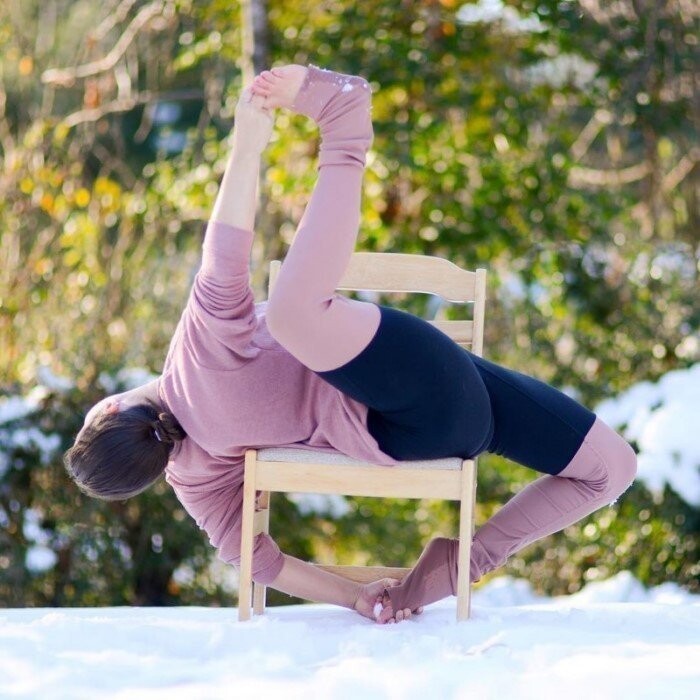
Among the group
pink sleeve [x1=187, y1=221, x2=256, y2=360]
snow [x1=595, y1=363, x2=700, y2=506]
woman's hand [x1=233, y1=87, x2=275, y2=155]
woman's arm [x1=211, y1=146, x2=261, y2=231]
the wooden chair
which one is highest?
woman's hand [x1=233, y1=87, x2=275, y2=155]

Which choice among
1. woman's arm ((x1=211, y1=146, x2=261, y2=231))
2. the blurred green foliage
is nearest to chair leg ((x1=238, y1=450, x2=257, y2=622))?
woman's arm ((x1=211, y1=146, x2=261, y2=231))

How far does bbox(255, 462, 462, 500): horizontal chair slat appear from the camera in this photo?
7.80 ft

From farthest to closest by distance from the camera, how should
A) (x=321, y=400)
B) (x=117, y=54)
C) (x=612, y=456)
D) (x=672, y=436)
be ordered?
(x=117, y=54)
(x=672, y=436)
(x=612, y=456)
(x=321, y=400)

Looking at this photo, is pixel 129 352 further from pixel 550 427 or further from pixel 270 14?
pixel 550 427

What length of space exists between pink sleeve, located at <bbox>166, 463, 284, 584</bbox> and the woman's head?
17cm

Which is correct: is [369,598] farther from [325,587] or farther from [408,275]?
[408,275]

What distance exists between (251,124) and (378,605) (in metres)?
0.97

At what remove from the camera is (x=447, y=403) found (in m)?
2.22

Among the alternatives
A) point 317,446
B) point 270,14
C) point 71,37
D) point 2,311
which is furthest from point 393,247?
A: point 71,37

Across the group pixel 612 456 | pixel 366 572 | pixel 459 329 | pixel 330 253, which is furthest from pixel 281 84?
pixel 366 572

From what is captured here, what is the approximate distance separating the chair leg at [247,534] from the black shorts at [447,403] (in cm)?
25

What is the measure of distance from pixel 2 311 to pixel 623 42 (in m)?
2.59

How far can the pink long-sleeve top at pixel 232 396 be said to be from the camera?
2178 mm

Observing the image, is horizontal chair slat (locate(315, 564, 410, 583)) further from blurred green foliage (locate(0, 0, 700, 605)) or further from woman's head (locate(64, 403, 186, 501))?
blurred green foliage (locate(0, 0, 700, 605))
